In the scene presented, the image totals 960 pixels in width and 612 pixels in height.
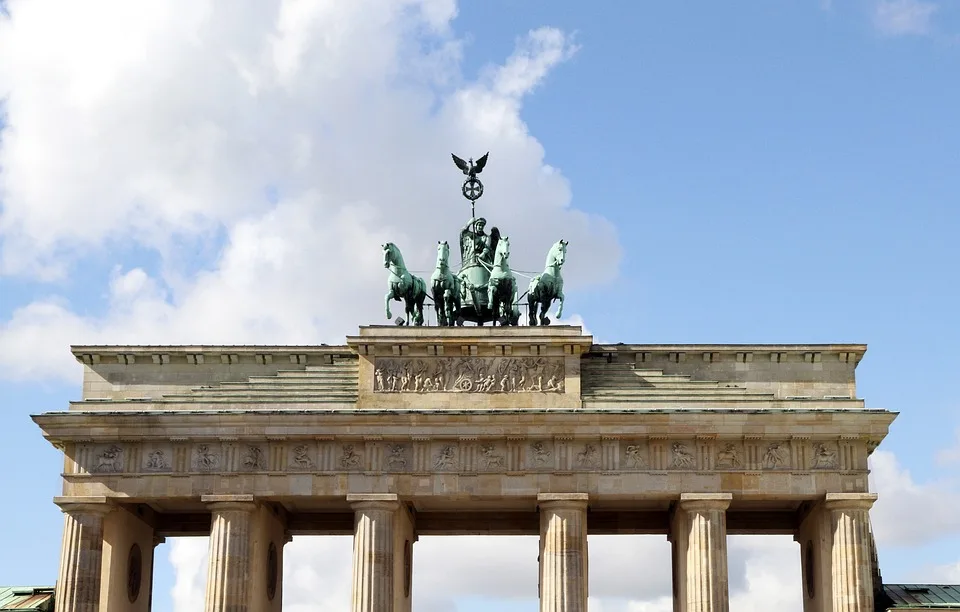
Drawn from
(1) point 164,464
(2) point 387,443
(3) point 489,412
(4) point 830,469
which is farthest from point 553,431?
(1) point 164,464

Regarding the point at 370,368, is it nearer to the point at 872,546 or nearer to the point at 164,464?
the point at 164,464

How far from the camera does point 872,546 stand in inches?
2440

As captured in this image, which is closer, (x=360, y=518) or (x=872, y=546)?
(x=360, y=518)

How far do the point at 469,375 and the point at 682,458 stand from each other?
8.27 m

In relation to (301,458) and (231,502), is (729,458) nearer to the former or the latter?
(301,458)

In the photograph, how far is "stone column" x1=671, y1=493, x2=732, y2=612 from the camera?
57.1 metres

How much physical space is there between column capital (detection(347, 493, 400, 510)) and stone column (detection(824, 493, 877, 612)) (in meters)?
15.4

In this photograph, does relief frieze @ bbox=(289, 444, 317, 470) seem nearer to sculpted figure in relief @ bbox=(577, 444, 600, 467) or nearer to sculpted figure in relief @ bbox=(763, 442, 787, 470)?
sculpted figure in relief @ bbox=(577, 444, 600, 467)

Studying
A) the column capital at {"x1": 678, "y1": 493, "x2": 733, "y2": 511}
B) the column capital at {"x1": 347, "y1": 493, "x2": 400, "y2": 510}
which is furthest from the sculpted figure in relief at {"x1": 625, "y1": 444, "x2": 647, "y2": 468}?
the column capital at {"x1": 347, "y1": 493, "x2": 400, "y2": 510}

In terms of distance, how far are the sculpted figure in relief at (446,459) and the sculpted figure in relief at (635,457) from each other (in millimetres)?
6221

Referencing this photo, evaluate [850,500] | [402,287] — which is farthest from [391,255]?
[850,500]

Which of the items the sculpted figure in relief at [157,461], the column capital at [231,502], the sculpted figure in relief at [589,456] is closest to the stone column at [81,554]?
the sculpted figure in relief at [157,461]

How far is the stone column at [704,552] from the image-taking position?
57062 millimetres

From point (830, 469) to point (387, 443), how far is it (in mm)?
15870
